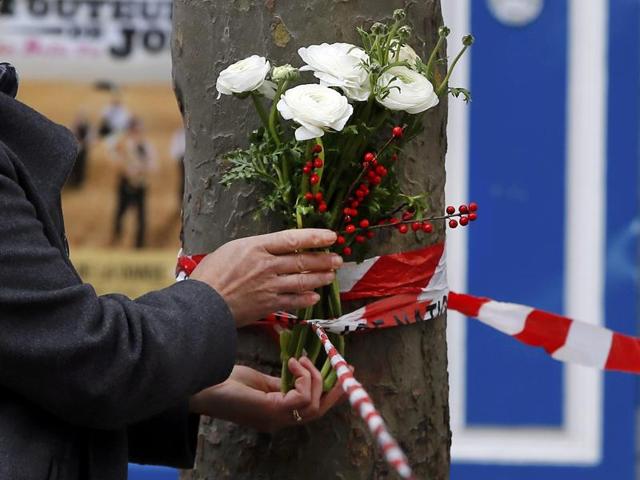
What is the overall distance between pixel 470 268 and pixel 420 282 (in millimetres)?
2763

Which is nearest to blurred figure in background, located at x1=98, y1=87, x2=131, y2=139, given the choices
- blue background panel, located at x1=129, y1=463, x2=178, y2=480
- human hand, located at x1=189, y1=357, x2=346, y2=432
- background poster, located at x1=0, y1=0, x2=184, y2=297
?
background poster, located at x1=0, y1=0, x2=184, y2=297

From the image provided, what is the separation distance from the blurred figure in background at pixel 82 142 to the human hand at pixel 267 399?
335 cm

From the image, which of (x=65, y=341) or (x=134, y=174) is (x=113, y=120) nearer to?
(x=134, y=174)

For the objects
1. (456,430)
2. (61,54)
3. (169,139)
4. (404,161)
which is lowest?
(456,430)

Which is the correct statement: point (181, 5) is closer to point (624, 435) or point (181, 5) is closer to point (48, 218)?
point (48, 218)

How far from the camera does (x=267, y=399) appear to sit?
2.01m

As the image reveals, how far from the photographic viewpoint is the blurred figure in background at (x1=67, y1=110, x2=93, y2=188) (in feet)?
17.3

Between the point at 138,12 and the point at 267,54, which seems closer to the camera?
the point at 267,54

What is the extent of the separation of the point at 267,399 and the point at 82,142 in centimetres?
350

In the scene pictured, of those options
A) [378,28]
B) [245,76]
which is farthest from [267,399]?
[378,28]

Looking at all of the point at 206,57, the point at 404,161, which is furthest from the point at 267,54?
the point at 404,161

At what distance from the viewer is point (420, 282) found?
2.09 m

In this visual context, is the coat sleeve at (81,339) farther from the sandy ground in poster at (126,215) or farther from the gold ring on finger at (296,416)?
the sandy ground in poster at (126,215)

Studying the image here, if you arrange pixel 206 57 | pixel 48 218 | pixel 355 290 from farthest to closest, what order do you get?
pixel 206 57 < pixel 355 290 < pixel 48 218
